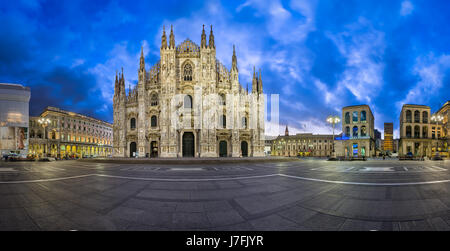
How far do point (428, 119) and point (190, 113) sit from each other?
70.3 meters

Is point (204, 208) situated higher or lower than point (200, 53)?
lower

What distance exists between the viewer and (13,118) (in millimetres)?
49844

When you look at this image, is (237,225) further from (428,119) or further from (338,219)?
(428,119)

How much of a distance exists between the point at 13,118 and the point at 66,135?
1383cm

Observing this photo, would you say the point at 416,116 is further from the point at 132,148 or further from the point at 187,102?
the point at 132,148

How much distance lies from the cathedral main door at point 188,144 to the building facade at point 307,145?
191ft

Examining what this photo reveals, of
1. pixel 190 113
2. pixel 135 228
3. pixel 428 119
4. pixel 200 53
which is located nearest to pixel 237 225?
pixel 135 228

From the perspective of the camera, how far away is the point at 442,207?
4.11 m

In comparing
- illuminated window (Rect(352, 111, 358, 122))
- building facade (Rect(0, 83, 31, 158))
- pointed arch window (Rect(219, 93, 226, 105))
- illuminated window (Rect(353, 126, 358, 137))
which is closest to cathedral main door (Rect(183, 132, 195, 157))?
pointed arch window (Rect(219, 93, 226, 105))

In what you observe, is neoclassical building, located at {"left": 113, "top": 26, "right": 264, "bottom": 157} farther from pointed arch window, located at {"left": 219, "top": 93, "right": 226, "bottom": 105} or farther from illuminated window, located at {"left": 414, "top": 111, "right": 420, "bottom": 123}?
illuminated window, located at {"left": 414, "top": 111, "right": 420, "bottom": 123}

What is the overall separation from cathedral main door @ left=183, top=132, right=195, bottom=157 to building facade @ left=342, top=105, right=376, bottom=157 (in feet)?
142

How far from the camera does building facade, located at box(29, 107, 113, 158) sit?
55.7 metres

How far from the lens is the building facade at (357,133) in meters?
50.3

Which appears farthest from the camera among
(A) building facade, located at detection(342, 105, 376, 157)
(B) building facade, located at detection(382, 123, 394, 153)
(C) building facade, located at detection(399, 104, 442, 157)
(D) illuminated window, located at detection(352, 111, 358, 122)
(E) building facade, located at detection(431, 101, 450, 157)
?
(B) building facade, located at detection(382, 123, 394, 153)
